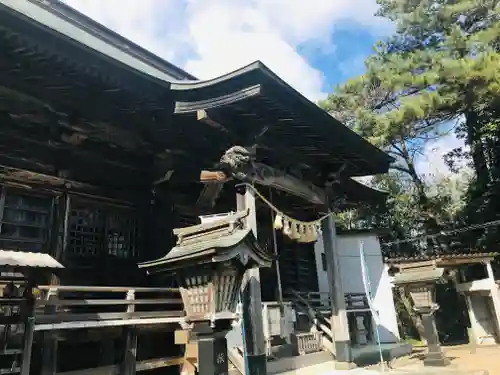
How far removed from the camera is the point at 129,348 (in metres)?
6.70

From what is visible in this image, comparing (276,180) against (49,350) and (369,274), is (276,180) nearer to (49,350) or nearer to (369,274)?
(49,350)

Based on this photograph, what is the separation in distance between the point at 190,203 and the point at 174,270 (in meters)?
4.27

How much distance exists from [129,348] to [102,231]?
248 centimetres

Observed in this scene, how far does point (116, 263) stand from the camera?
8.20 meters

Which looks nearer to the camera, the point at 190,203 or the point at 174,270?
the point at 174,270

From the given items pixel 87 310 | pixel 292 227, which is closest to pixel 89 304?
pixel 87 310

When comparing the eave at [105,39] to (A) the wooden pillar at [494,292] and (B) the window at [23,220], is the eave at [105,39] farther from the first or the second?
(A) the wooden pillar at [494,292]

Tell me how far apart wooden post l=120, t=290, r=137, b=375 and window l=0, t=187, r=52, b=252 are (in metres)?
1.96

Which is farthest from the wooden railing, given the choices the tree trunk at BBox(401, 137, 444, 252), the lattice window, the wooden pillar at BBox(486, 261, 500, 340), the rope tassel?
the tree trunk at BBox(401, 137, 444, 252)

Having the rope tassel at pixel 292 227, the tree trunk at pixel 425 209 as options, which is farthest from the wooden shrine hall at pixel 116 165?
the tree trunk at pixel 425 209

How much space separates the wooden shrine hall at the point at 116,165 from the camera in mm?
6113

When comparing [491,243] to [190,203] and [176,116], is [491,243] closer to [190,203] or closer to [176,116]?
[190,203]

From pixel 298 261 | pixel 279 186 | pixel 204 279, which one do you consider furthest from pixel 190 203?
pixel 298 261

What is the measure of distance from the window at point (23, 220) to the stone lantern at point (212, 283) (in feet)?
9.22
